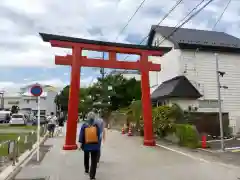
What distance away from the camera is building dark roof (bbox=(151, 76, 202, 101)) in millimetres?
22359

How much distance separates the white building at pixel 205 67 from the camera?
2417 cm

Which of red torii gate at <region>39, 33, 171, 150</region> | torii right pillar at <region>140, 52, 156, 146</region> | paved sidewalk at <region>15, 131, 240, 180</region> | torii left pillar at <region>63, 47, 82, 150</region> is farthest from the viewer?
torii right pillar at <region>140, 52, 156, 146</region>

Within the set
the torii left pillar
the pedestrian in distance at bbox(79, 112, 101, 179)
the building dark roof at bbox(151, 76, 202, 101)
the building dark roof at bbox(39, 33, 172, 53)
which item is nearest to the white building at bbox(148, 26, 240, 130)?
the building dark roof at bbox(151, 76, 202, 101)

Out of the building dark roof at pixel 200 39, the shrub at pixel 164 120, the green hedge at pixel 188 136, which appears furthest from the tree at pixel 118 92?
the green hedge at pixel 188 136

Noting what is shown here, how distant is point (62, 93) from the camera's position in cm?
8512

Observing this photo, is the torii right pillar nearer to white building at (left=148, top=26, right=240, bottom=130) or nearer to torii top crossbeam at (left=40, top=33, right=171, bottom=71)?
torii top crossbeam at (left=40, top=33, right=171, bottom=71)

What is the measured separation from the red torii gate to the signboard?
365 cm

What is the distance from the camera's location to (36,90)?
40.6 feet

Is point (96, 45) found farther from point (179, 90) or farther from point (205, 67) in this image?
point (205, 67)

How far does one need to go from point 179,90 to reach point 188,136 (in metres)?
6.62

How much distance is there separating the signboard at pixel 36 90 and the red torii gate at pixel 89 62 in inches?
144

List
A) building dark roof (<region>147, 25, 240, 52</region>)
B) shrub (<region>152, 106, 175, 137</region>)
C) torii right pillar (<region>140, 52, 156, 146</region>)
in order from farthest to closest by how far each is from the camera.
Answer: building dark roof (<region>147, 25, 240, 52</region>) → shrub (<region>152, 106, 175, 137</region>) → torii right pillar (<region>140, 52, 156, 146</region>)

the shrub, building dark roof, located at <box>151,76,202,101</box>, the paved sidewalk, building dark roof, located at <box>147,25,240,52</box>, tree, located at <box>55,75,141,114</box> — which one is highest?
building dark roof, located at <box>147,25,240,52</box>

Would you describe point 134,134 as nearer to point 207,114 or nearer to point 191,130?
point 207,114
